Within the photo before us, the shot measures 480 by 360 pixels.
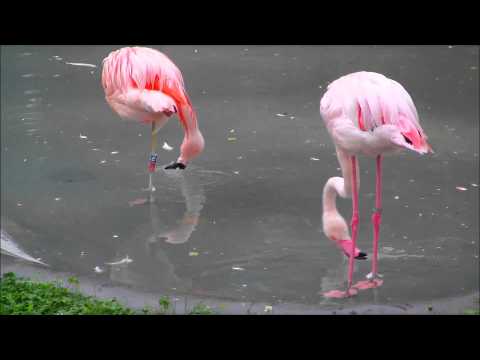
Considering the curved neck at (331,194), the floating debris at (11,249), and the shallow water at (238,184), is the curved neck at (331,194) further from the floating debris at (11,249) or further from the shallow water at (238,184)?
the floating debris at (11,249)

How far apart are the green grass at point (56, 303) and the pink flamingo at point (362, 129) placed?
1006 millimetres

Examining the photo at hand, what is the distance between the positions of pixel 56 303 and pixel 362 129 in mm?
1980

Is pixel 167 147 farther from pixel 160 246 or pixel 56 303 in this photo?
pixel 56 303

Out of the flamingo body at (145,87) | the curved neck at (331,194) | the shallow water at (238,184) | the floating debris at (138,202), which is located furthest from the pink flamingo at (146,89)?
the curved neck at (331,194)

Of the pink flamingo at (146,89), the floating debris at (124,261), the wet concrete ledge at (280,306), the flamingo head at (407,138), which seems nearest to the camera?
the flamingo head at (407,138)

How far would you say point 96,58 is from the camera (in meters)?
10.1

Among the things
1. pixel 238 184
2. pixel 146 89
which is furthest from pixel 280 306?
pixel 146 89

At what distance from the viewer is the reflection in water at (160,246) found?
5336mm

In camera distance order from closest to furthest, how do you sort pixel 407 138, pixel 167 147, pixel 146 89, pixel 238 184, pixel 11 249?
pixel 407 138 → pixel 11 249 → pixel 146 89 → pixel 238 184 → pixel 167 147

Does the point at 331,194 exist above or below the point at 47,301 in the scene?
above

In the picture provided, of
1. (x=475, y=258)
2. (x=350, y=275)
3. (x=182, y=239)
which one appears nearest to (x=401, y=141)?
(x=350, y=275)

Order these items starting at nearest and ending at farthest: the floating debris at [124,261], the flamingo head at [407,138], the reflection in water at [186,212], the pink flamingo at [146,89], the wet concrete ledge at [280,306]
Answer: the flamingo head at [407,138]
the wet concrete ledge at [280,306]
the floating debris at [124,261]
the reflection in water at [186,212]
the pink flamingo at [146,89]

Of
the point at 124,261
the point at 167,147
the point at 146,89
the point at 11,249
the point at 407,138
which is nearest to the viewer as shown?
the point at 407,138

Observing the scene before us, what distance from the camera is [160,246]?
5.80 metres
